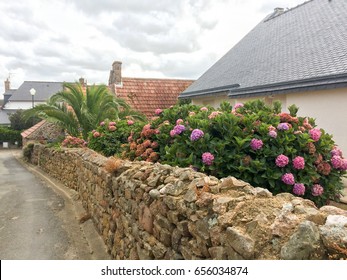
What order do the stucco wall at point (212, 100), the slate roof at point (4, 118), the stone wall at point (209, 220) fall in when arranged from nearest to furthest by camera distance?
the stone wall at point (209, 220) < the stucco wall at point (212, 100) < the slate roof at point (4, 118)

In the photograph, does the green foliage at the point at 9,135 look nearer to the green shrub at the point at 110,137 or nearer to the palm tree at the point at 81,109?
the palm tree at the point at 81,109

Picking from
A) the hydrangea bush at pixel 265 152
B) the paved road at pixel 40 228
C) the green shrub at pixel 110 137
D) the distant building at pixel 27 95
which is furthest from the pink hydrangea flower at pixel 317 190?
the distant building at pixel 27 95

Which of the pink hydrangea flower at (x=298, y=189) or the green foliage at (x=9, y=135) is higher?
the pink hydrangea flower at (x=298, y=189)

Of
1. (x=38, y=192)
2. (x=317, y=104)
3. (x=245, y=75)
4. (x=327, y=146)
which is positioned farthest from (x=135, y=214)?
(x=245, y=75)

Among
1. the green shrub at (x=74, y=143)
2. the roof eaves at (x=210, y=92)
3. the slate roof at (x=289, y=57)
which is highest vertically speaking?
the slate roof at (x=289, y=57)

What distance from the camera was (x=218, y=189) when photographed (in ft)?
9.16

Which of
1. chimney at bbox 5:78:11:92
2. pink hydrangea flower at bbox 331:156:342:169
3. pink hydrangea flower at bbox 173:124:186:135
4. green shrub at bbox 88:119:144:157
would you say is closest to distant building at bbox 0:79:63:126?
chimney at bbox 5:78:11:92

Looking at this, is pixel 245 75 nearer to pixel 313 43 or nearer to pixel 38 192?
pixel 313 43

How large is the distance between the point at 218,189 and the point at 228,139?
150 cm

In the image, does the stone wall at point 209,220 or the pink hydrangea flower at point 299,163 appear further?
the pink hydrangea flower at point 299,163

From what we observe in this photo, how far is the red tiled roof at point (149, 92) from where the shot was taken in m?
17.0

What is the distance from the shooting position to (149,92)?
59.0 ft

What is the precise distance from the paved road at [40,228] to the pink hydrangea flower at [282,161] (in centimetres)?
304

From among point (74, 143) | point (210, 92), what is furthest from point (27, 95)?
point (210, 92)
